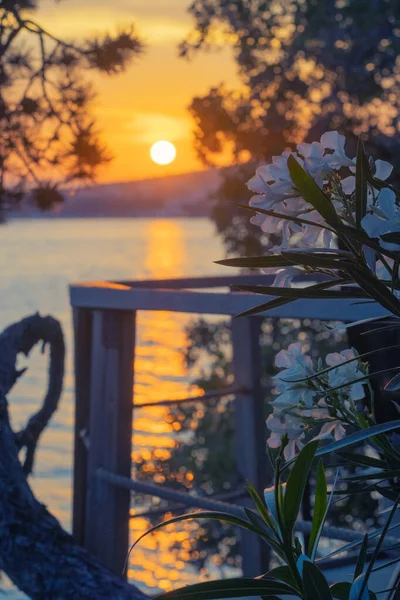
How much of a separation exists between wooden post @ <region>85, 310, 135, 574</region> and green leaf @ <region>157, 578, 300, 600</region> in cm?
115

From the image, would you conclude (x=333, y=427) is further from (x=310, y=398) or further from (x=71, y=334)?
(x=71, y=334)

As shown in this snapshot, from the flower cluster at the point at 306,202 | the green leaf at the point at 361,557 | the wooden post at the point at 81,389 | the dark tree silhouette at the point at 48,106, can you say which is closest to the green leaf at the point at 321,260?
the flower cluster at the point at 306,202

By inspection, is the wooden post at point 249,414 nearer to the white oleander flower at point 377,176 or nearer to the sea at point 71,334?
the sea at point 71,334

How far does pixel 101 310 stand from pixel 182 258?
1676 inches

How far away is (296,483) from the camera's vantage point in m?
0.76

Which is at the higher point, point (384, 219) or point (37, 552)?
point (384, 219)

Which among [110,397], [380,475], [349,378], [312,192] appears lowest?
[380,475]

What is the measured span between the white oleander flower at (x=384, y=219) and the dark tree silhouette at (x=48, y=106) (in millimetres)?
3376

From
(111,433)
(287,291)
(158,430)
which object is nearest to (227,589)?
(287,291)

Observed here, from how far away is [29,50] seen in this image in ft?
13.1

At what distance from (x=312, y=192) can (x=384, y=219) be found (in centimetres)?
7

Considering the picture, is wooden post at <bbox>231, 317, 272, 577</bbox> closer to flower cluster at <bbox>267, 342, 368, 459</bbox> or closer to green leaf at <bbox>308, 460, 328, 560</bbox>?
flower cluster at <bbox>267, 342, 368, 459</bbox>

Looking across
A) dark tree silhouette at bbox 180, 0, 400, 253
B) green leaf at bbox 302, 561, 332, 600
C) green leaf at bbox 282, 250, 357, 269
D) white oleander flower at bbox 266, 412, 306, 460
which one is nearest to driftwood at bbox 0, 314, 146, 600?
white oleander flower at bbox 266, 412, 306, 460

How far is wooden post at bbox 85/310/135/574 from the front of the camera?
6.33 ft
